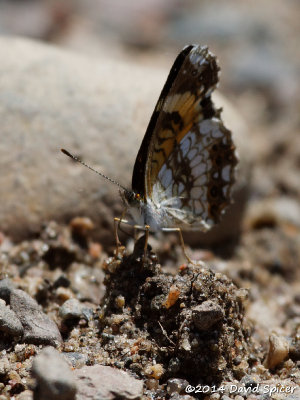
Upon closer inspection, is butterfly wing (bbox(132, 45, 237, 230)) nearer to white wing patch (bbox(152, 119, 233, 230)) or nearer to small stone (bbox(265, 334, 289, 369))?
white wing patch (bbox(152, 119, 233, 230))

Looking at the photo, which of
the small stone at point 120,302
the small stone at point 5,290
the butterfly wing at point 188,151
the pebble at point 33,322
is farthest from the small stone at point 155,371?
the butterfly wing at point 188,151

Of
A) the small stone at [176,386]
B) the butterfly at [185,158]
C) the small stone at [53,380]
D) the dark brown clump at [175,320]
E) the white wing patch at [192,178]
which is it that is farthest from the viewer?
the white wing patch at [192,178]

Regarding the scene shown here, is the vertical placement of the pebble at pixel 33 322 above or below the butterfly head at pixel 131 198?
below

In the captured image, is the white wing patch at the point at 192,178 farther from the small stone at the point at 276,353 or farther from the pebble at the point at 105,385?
the pebble at the point at 105,385

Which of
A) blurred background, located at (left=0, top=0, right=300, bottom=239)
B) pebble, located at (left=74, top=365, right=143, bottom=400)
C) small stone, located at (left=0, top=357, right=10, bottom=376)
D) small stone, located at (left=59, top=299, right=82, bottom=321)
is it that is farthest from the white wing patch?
blurred background, located at (left=0, top=0, right=300, bottom=239)

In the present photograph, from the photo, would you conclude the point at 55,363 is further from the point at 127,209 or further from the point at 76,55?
the point at 76,55

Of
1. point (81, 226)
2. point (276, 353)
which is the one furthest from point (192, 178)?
point (276, 353)
